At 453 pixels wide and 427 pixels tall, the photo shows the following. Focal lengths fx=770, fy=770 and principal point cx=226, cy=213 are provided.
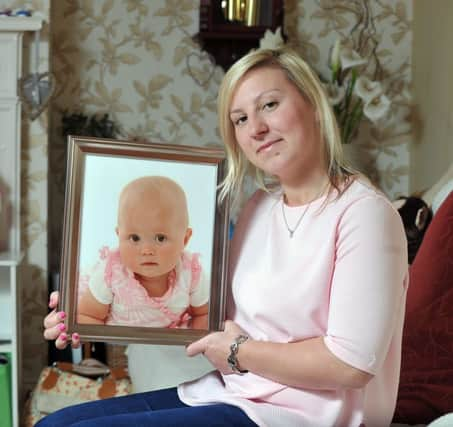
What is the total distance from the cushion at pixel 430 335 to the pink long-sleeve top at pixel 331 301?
0.29m

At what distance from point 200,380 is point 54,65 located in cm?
218

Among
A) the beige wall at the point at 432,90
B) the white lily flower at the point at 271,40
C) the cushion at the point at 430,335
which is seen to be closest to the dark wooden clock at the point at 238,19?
the white lily flower at the point at 271,40

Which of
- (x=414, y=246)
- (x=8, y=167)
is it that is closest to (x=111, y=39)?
(x=8, y=167)

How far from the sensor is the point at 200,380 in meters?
1.37

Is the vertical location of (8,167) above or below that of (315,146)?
below

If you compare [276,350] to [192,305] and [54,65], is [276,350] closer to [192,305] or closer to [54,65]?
[192,305]

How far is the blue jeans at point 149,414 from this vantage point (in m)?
1.19

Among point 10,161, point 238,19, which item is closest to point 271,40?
point 238,19

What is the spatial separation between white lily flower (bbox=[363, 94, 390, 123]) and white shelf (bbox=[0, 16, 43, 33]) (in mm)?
1294

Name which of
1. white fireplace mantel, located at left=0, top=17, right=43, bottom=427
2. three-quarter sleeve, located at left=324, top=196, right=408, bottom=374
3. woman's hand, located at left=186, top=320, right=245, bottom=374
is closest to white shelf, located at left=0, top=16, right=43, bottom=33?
white fireplace mantel, located at left=0, top=17, right=43, bottom=427

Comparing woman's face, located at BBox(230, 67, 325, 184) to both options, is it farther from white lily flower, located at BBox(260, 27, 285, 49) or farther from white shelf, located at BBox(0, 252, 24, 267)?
white lily flower, located at BBox(260, 27, 285, 49)

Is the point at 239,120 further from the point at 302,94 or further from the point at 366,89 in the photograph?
the point at 366,89

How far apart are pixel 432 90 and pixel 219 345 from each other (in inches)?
83.4

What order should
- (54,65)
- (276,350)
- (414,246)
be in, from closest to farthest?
(276,350) → (414,246) → (54,65)
